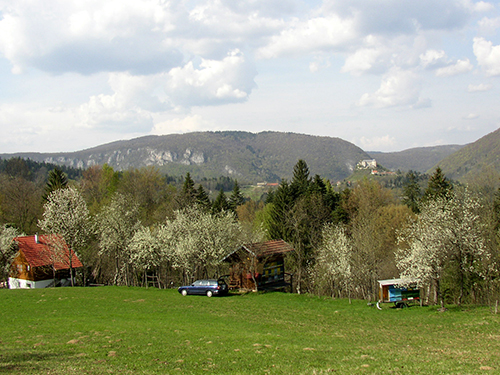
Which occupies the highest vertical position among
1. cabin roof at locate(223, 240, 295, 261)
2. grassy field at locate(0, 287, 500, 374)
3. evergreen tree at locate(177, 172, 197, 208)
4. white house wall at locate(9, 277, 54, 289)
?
evergreen tree at locate(177, 172, 197, 208)

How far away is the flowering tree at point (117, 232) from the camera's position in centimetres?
4775

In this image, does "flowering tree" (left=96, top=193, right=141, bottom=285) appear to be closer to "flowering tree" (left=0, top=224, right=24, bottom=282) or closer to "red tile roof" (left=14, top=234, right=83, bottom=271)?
"red tile roof" (left=14, top=234, right=83, bottom=271)

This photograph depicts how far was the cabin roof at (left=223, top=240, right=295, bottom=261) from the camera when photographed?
1597 inches

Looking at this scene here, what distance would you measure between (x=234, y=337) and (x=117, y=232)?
3400 centimetres

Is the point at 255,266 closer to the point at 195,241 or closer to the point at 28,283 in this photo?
the point at 195,241

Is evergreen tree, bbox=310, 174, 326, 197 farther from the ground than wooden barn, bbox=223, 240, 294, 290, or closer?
farther from the ground

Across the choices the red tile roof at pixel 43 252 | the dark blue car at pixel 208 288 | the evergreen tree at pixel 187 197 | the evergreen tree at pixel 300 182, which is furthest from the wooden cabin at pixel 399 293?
the red tile roof at pixel 43 252

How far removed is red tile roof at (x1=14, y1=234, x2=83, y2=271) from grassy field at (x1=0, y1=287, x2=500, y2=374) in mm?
13306

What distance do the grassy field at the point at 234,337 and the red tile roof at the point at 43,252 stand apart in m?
13.3

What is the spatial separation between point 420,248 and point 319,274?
63.5 feet

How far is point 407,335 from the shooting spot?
799 inches

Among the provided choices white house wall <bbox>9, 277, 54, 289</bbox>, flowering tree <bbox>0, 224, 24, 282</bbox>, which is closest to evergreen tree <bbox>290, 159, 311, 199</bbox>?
white house wall <bbox>9, 277, 54, 289</bbox>

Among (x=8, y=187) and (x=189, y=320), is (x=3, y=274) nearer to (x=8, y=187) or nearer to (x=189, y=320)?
(x=8, y=187)

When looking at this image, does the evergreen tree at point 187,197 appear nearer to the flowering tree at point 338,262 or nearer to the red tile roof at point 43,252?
the red tile roof at point 43,252
